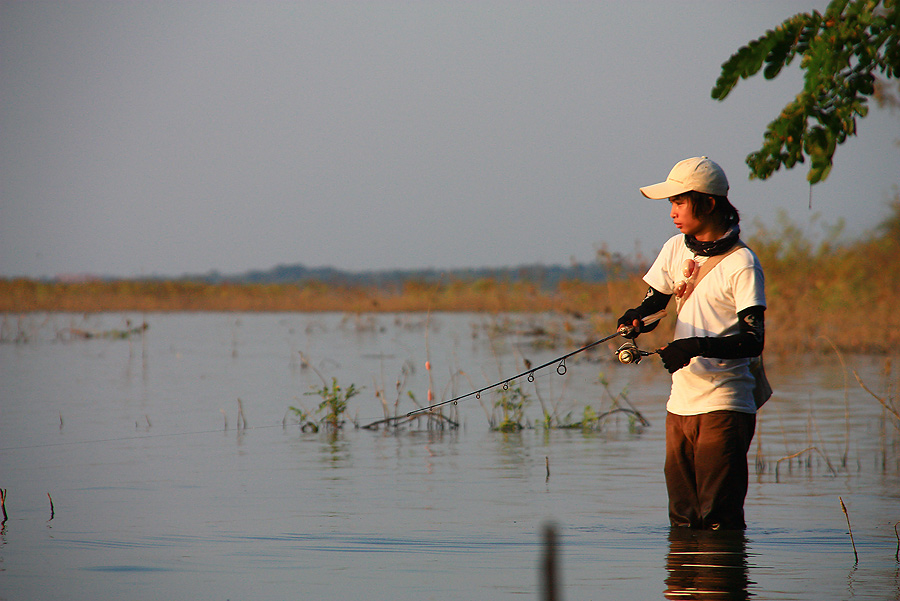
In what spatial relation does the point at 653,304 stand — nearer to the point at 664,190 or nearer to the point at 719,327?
the point at 719,327

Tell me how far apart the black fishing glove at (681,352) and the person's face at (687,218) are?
0.55 metres

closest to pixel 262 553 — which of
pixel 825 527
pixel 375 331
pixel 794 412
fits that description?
pixel 825 527

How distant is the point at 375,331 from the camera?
25.5 m

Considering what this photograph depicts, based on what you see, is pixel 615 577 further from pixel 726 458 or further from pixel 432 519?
pixel 432 519

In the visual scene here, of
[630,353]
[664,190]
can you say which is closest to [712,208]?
[664,190]

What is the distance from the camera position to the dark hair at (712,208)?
416cm

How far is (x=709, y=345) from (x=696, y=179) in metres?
0.75

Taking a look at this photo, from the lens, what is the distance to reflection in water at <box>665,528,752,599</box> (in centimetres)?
411

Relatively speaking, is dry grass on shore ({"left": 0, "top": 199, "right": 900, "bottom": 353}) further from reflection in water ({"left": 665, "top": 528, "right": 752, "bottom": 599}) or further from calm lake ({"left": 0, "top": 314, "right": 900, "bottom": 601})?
reflection in water ({"left": 665, "top": 528, "right": 752, "bottom": 599})

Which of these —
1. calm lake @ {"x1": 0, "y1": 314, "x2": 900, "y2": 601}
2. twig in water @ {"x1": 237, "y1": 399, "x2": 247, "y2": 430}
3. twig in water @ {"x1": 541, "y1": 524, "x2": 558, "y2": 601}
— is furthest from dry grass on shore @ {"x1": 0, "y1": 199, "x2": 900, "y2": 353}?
twig in water @ {"x1": 541, "y1": 524, "x2": 558, "y2": 601}

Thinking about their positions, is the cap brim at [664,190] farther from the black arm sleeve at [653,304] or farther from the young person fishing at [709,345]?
the black arm sleeve at [653,304]

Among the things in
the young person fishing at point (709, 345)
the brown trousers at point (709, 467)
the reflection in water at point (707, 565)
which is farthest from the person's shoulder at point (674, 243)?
the reflection in water at point (707, 565)

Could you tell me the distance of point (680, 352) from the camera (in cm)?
391

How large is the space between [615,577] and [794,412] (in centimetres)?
662
